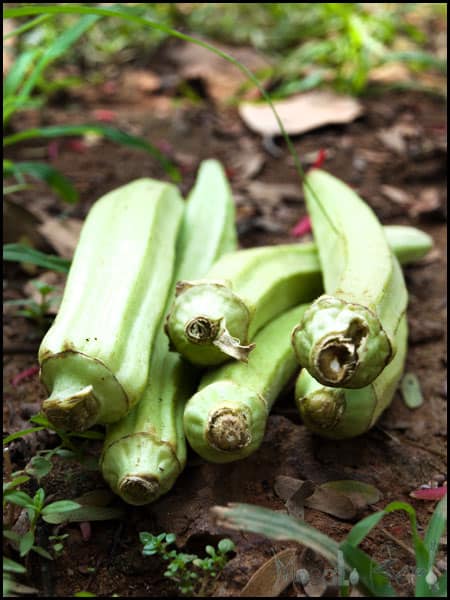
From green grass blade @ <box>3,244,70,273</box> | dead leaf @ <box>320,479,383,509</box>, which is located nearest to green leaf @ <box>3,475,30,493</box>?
dead leaf @ <box>320,479,383,509</box>

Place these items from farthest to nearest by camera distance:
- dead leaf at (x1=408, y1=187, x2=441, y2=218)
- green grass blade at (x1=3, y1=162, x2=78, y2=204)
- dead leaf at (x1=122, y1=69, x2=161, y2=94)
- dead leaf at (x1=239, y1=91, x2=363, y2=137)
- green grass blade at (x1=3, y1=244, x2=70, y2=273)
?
dead leaf at (x1=122, y1=69, x2=161, y2=94)
dead leaf at (x1=239, y1=91, x2=363, y2=137)
dead leaf at (x1=408, y1=187, x2=441, y2=218)
green grass blade at (x1=3, y1=162, x2=78, y2=204)
green grass blade at (x1=3, y1=244, x2=70, y2=273)

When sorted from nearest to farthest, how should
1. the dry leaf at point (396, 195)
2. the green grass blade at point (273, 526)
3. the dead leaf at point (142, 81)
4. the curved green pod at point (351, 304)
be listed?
the green grass blade at point (273, 526), the curved green pod at point (351, 304), the dry leaf at point (396, 195), the dead leaf at point (142, 81)

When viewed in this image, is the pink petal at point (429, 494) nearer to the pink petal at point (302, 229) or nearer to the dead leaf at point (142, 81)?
the pink petal at point (302, 229)

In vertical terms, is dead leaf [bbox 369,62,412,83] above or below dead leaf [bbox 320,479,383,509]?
below

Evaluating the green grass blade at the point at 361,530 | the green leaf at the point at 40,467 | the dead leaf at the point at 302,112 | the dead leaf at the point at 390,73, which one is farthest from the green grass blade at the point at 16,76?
the dead leaf at the point at 390,73

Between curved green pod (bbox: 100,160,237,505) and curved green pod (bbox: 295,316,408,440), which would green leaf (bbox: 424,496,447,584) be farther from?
curved green pod (bbox: 100,160,237,505)
